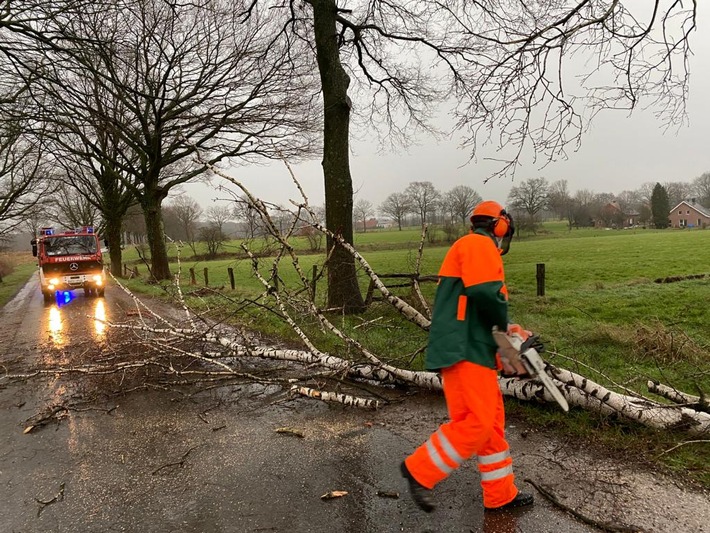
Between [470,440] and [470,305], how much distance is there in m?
0.80

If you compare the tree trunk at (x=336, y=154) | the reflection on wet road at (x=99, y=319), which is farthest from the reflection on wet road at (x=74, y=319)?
the tree trunk at (x=336, y=154)

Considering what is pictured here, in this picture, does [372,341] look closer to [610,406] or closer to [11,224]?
[610,406]

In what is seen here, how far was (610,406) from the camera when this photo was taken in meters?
3.51

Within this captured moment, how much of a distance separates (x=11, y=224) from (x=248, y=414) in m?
33.8

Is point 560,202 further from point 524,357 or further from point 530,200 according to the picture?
point 524,357

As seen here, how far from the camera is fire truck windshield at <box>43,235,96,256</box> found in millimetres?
15219

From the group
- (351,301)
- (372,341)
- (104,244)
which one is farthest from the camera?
(104,244)

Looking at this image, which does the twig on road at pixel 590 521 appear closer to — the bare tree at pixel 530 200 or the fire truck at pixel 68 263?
the fire truck at pixel 68 263

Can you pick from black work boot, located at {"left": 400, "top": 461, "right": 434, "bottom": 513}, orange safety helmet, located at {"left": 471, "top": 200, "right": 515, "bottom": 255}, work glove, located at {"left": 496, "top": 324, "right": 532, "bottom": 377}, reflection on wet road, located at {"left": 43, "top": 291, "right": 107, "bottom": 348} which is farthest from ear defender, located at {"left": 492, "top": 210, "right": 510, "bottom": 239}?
reflection on wet road, located at {"left": 43, "top": 291, "right": 107, "bottom": 348}

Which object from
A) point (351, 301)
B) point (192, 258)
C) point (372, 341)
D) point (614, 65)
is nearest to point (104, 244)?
point (351, 301)

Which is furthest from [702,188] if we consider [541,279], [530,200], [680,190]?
[541,279]

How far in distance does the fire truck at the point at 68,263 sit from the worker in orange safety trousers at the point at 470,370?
1568 centimetres

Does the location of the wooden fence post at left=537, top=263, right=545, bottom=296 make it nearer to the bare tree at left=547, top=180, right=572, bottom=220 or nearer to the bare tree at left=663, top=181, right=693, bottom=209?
the bare tree at left=547, top=180, right=572, bottom=220

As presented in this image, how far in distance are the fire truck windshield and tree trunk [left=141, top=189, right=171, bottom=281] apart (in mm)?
3112
